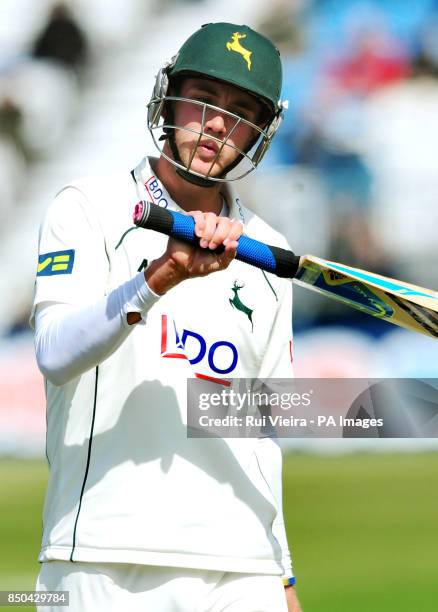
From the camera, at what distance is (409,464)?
302 inches

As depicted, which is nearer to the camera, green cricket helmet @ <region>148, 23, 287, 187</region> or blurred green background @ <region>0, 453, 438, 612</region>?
green cricket helmet @ <region>148, 23, 287, 187</region>

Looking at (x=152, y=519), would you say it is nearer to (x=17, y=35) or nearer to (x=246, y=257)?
(x=246, y=257)

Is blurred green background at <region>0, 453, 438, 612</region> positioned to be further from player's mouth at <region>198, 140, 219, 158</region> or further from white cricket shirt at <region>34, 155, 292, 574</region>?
player's mouth at <region>198, 140, 219, 158</region>

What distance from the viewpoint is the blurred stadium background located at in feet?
27.7

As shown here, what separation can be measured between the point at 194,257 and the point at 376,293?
568 mm

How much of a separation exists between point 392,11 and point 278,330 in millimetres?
7093

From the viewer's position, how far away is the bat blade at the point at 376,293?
2.25 metres

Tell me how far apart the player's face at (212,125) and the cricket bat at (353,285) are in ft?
1.02

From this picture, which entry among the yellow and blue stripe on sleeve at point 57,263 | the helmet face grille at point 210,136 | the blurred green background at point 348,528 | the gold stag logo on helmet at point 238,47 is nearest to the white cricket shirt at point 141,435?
the yellow and blue stripe on sleeve at point 57,263

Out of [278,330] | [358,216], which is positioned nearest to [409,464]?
[358,216]

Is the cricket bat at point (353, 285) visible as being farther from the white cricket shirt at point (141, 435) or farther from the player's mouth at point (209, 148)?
the player's mouth at point (209, 148)

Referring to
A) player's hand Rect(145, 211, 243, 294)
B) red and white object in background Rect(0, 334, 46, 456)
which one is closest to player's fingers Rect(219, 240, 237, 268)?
player's hand Rect(145, 211, 243, 294)

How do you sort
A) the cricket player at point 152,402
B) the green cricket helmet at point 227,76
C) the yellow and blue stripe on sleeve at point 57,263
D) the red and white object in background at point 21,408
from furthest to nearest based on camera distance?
the red and white object in background at point 21,408 < the green cricket helmet at point 227,76 < the yellow and blue stripe on sleeve at point 57,263 < the cricket player at point 152,402

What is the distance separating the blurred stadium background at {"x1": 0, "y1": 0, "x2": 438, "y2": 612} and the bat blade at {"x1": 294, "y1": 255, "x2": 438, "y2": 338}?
19.1 ft
